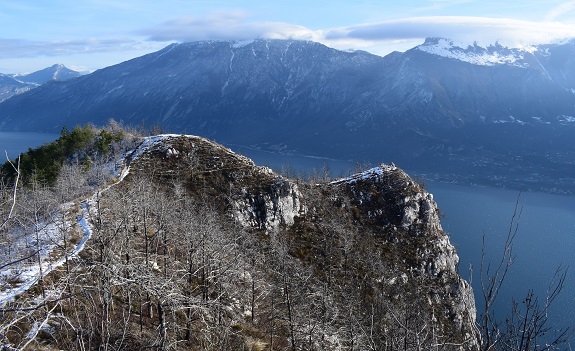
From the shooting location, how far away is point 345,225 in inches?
2788

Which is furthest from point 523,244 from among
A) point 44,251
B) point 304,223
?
point 44,251

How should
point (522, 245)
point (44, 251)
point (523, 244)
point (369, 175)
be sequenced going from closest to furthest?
point (44, 251), point (369, 175), point (522, 245), point (523, 244)

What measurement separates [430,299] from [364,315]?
17063mm

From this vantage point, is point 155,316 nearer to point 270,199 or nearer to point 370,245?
point 270,199

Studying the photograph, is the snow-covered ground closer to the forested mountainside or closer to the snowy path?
the snowy path

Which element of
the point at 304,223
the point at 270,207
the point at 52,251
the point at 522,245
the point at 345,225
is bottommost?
the point at 522,245

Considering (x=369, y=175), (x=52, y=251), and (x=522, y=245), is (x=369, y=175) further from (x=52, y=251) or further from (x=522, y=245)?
(x=522, y=245)

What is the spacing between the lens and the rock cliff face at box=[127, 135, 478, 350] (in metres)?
60.8

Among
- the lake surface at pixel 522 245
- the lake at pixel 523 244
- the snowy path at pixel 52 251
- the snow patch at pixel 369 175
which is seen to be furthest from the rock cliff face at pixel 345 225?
the lake surface at pixel 522 245

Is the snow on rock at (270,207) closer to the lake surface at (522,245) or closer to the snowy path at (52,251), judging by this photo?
the snowy path at (52,251)

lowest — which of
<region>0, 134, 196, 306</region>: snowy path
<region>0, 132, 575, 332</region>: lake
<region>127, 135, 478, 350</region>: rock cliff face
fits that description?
<region>0, 132, 575, 332</region>: lake

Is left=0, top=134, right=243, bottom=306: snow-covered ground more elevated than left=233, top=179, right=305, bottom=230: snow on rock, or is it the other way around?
left=0, top=134, right=243, bottom=306: snow-covered ground

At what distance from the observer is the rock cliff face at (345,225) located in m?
60.8

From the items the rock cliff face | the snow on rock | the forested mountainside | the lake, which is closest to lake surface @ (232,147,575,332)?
the lake
